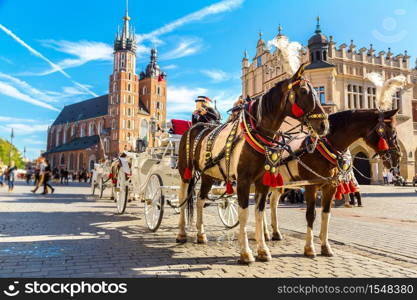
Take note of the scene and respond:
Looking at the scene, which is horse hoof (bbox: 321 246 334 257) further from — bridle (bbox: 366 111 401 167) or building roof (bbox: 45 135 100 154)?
building roof (bbox: 45 135 100 154)

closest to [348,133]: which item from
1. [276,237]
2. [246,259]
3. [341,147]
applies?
[341,147]

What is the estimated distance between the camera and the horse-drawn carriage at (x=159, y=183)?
252 inches

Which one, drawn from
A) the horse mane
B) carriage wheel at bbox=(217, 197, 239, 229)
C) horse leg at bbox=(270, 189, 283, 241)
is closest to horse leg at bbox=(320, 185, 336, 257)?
horse leg at bbox=(270, 189, 283, 241)

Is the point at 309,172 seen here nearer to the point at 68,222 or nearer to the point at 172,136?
the point at 172,136

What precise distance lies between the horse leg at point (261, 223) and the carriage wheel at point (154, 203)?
92.6 inches

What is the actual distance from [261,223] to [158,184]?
286 centimetres

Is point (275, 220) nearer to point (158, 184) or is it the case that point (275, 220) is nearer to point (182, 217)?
point (182, 217)

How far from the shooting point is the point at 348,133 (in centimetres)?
499

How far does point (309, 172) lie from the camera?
4.95 meters

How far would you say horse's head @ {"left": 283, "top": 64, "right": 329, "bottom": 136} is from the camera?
3873 mm

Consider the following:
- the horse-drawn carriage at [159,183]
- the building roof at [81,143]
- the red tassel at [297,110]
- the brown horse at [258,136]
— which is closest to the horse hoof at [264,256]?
the brown horse at [258,136]

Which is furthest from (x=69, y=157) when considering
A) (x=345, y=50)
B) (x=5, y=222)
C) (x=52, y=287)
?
(x=52, y=287)

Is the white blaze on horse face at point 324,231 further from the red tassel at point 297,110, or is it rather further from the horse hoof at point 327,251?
the red tassel at point 297,110

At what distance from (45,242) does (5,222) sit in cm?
278
